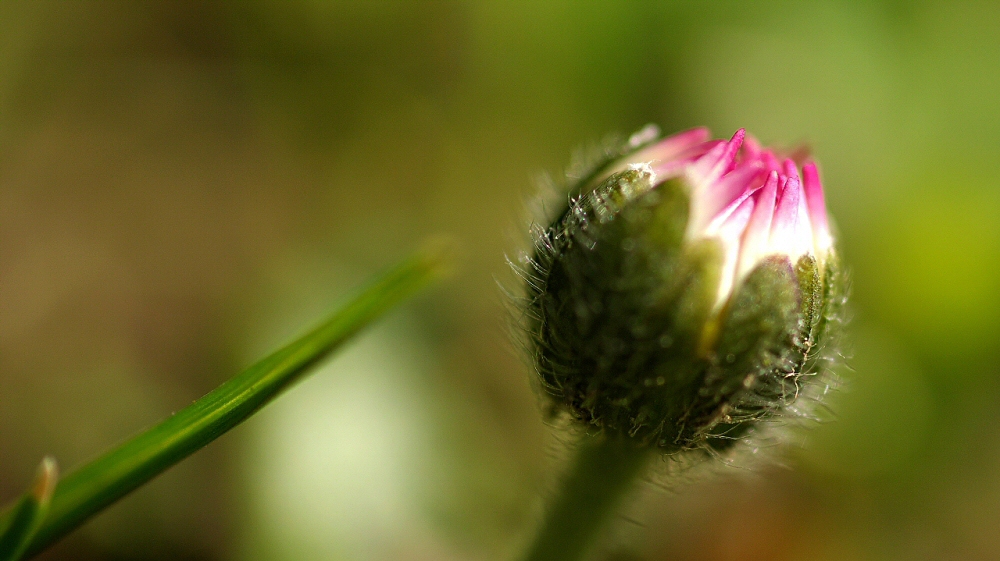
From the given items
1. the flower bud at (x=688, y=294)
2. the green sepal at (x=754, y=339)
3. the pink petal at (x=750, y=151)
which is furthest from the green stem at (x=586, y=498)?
the pink petal at (x=750, y=151)

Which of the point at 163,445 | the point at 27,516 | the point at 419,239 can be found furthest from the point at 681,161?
the point at 419,239

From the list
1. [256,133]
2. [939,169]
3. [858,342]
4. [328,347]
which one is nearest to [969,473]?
[858,342]

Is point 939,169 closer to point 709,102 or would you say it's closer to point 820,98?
point 820,98

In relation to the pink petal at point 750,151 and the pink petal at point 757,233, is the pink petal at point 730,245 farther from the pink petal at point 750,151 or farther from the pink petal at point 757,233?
the pink petal at point 750,151

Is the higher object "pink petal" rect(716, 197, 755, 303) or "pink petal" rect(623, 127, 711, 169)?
"pink petal" rect(623, 127, 711, 169)

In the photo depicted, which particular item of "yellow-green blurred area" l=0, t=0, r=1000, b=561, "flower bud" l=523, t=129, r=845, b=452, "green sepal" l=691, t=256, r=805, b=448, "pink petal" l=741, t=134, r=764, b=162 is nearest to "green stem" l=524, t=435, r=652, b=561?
"flower bud" l=523, t=129, r=845, b=452

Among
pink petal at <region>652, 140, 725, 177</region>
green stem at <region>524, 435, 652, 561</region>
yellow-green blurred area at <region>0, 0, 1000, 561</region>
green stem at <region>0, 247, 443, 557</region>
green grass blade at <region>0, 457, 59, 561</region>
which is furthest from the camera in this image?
yellow-green blurred area at <region>0, 0, 1000, 561</region>

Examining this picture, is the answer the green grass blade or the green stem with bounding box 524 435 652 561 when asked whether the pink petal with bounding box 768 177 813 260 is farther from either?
the green grass blade
